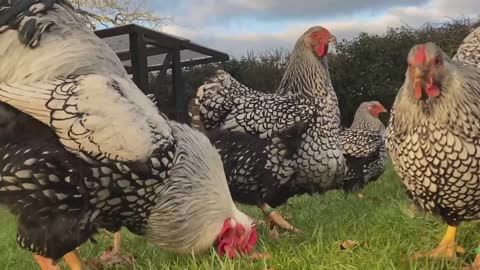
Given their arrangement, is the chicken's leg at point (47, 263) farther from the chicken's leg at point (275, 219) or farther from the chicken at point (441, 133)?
the chicken at point (441, 133)

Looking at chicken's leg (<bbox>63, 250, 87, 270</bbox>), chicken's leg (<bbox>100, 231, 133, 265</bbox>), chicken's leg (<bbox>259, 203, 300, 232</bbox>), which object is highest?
chicken's leg (<bbox>63, 250, 87, 270</bbox>)

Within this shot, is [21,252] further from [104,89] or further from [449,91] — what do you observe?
[449,91]

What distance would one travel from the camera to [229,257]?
314 centimetres

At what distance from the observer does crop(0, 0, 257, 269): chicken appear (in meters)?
3.02

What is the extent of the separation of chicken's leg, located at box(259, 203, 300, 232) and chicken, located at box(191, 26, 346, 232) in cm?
3

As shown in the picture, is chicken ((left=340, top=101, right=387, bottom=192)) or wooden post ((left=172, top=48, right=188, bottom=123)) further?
wooden post ((left=172, top=48, right=188, bottom=123))

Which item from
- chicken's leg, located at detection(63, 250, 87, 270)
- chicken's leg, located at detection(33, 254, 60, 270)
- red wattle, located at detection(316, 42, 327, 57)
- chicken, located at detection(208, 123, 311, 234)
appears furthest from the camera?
red wattle, located at detection(316, 42, 327, 57)

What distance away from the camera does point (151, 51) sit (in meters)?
12.4

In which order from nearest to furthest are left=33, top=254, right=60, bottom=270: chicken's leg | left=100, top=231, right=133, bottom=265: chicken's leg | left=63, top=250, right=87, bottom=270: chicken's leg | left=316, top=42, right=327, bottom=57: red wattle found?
left=33, top=254, right=60, bottom=270: chicken's leg → left=63, top=250, right=87, bottom=270: chicken's leg → left=100, top=231, right=133, bottom=265: chicken's leg → left=316, top=42, right=327, bottom=57: red wattle

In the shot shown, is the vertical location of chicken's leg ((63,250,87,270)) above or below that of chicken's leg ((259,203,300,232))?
above

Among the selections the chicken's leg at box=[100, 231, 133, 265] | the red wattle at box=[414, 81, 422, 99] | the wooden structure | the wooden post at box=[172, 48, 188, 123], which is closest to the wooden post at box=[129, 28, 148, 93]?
the wooden structure

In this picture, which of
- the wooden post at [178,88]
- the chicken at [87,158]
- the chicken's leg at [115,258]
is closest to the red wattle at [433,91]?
the chicken at [87,158]

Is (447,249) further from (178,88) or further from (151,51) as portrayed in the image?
(151,51)

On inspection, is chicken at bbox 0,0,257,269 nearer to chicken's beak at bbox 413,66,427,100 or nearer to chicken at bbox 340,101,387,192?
chicken's beak at bbox 413,66,427,100
